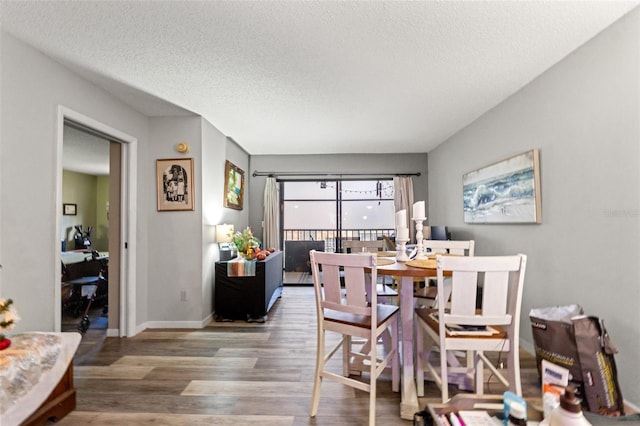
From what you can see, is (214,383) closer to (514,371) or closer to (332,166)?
(514,371)

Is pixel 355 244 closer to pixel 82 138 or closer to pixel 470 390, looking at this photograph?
pixel 470 390

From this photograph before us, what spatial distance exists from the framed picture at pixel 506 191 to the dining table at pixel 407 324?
4.83 feet

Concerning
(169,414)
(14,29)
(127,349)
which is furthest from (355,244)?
(14,29)

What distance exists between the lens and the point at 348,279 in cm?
164

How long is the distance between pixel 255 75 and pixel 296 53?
1.57 ft

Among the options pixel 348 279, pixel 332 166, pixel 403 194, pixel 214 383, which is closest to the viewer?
pixel 348 279

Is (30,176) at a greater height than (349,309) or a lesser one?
greater

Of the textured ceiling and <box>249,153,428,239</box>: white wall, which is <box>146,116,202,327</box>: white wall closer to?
the textured ceiling

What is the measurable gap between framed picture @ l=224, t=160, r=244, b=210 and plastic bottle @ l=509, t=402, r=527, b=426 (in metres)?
3.67

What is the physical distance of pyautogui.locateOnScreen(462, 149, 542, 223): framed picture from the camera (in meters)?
2.45

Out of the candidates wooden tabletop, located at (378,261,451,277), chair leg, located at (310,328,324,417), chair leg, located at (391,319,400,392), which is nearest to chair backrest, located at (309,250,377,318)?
wooden tabletop, located at (378,261,451,277)

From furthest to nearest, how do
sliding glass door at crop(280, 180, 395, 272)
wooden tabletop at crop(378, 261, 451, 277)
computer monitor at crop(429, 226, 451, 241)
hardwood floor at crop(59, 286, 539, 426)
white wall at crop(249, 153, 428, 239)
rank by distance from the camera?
sliding glass door at crop(280, 180, 395, 272) < white wall at crop(249, 153, 428, 239) < computer monitor at crop(429, 226, 451, 241) < hardwood floor at crop(59, 286, 539, 426) < wooden tabletop at crop(378, 261, 451, 277)

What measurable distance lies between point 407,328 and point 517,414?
38.1 inches

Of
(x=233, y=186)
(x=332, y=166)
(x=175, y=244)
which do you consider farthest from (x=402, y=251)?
(x=332, y=166)
